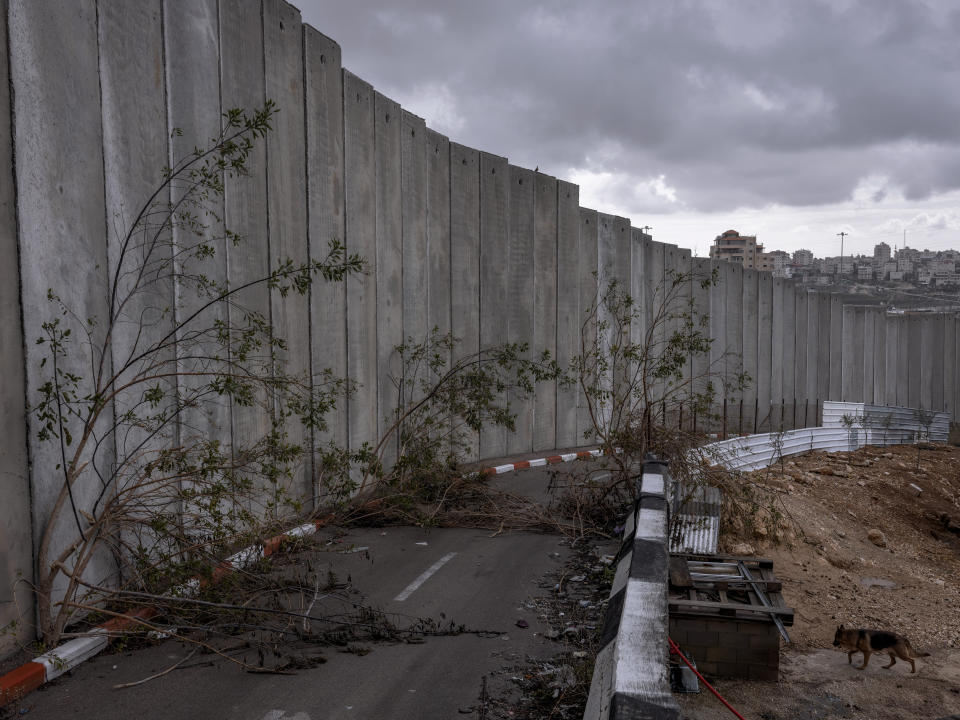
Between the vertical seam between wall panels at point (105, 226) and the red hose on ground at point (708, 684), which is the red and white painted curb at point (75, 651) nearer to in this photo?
the vertical seam between wall panels at point (105, 226)

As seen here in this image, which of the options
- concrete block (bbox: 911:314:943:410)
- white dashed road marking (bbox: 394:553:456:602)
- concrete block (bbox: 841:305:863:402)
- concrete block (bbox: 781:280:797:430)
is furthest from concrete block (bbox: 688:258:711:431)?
concrete block (bbox: 911:314:943:410)

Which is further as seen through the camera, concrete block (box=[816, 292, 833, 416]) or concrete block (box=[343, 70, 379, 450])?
concrete block (box=[816, 292, 833, 416])

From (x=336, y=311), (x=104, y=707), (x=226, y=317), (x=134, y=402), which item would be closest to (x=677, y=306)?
(x=336, y=311)

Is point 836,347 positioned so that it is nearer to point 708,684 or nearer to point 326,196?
point 326,196

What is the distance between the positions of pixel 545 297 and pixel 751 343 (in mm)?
9993

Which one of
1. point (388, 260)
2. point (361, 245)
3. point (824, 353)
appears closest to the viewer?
point (361, 245)

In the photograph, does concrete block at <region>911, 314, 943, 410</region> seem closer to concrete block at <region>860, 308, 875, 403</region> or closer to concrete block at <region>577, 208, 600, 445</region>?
concrete block at <region>860, 308, 875, 403</region>

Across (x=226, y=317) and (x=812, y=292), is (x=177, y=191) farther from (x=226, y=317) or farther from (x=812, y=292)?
(x=812, y=292)

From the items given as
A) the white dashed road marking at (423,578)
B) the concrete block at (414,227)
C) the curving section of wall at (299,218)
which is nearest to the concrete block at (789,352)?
the curving section of wall at (299,218)

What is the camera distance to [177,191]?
741 cm

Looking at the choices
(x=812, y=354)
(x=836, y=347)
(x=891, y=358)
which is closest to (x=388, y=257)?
(x=812, y=354)

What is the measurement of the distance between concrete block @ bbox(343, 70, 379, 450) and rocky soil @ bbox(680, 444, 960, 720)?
552 cm

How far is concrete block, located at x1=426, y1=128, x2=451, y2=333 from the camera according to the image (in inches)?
548

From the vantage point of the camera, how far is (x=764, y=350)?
2481cm
